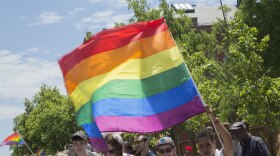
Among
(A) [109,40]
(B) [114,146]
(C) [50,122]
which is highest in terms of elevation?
(A) [109,40]

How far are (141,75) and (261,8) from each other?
2197cm

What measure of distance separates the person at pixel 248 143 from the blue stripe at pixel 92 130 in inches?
86.6

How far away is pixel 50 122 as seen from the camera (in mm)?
62938

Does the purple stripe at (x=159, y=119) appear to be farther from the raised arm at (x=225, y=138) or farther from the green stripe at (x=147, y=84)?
the raised arm at (x=225, y=138)

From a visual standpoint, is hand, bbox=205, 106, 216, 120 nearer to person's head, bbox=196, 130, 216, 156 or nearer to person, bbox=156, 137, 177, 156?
person's head, bbox=196, 130, 216, 156

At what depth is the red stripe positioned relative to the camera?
643 cm

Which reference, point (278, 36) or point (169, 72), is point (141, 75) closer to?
point (169, 72)

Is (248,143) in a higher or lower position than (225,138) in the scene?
lower

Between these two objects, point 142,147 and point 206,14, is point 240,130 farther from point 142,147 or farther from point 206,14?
point 206,14

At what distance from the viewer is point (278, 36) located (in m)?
26.8

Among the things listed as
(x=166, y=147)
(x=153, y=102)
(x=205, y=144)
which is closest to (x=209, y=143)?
(x=205, y=144)

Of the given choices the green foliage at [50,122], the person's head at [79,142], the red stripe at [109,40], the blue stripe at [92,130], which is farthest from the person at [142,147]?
the green foliage at [50,122]

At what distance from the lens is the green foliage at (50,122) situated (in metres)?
60.9

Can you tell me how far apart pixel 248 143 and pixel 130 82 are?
1986mm
